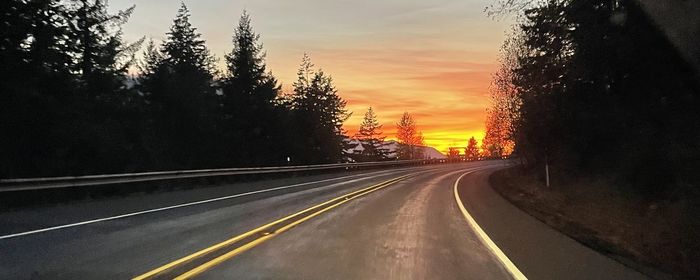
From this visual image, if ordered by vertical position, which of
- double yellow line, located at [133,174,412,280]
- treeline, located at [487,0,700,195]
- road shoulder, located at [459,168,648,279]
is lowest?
road shoulder, located at [459,168,648,279]

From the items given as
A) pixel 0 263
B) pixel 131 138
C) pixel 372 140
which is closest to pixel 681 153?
pixel 0 263

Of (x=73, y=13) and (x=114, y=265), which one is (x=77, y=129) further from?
(x=114, y=265)

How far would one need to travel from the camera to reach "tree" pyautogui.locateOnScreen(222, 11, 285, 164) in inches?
2013

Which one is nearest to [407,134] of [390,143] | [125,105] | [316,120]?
[390,143]

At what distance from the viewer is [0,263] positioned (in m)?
7.59

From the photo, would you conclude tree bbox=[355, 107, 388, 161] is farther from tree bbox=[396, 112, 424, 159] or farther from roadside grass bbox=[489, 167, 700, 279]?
roadside grass bbox=[489, 167, 700, 279]

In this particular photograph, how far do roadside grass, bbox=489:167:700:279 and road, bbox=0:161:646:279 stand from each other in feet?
1.87

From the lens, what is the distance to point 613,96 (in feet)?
65.0

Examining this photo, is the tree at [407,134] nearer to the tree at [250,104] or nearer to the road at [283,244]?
the tree at [250,104]

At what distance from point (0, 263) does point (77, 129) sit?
640 inches

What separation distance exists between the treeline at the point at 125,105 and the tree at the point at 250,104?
0.09 meters

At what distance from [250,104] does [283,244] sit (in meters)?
43.5

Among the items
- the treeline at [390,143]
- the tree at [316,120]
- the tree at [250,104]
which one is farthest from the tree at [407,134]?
the tree at [250,104]

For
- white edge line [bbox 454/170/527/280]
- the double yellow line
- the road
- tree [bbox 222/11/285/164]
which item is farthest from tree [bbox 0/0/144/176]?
tree [bbox 222/11/285/164]
